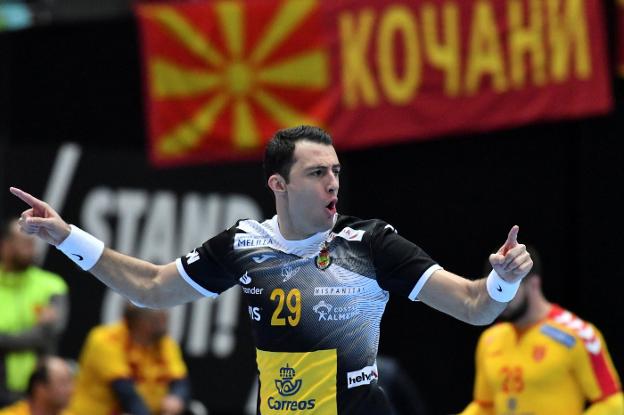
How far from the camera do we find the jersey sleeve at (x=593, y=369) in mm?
7184

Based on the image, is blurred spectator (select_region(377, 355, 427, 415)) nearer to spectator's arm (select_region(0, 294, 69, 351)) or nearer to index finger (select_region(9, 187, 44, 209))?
spectator's arm (select_region(0, 294, 69, 351))

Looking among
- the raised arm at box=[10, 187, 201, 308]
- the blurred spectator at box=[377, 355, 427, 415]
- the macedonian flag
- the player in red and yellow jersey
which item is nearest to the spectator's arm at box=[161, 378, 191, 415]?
the blurred spectator at box=[377, 355, 427, 415]

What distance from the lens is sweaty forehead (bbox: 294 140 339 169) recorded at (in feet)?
16.3

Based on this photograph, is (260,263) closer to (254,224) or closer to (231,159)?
(254,224)

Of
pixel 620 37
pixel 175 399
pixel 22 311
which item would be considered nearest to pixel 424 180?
pixel 620 37

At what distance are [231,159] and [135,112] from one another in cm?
90

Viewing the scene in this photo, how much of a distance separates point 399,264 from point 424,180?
17.7 ft

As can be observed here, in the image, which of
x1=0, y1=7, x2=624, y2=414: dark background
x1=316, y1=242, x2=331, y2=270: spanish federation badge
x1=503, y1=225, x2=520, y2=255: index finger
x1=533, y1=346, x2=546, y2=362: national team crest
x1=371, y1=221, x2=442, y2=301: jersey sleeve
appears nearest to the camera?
x1=503, y1=225, x2=520, y2=255: index finger

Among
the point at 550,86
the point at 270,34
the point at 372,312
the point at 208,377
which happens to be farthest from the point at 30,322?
the point at 372,312

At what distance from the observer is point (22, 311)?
9.10 metres

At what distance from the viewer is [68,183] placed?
10914 millimetres

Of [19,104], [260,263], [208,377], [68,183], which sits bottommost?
[208,377]

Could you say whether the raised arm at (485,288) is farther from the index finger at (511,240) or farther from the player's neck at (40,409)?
the player's neck at (40,409)

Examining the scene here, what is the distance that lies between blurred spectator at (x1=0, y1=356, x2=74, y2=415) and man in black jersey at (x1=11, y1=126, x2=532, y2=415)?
8.70ft
